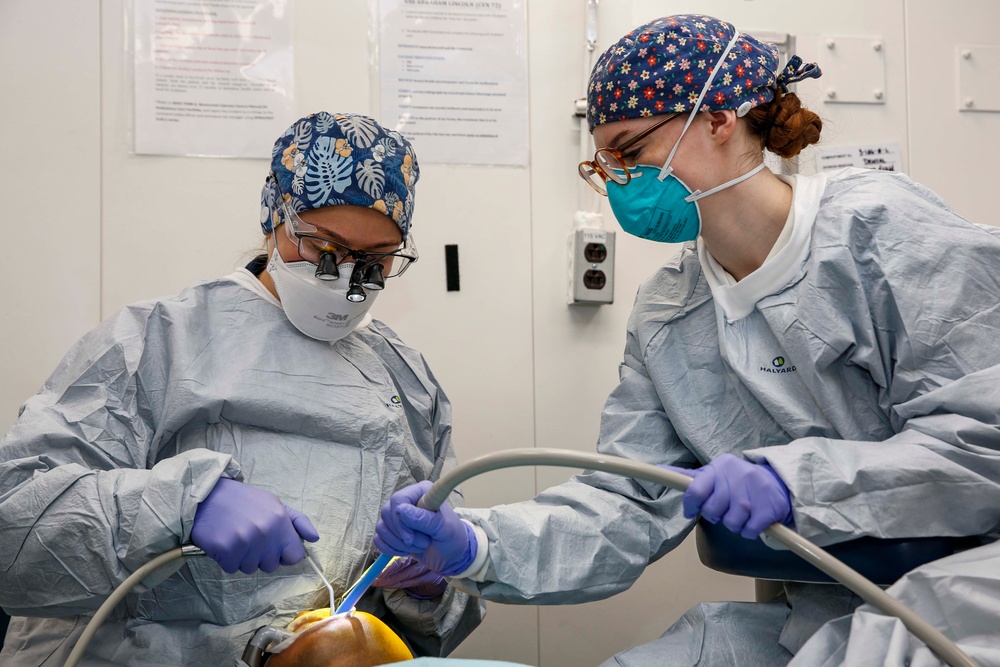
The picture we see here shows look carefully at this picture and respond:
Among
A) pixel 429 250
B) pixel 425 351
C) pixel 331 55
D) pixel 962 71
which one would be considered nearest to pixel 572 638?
pixel 425 351

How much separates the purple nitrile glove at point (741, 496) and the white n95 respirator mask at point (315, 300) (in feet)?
2.27

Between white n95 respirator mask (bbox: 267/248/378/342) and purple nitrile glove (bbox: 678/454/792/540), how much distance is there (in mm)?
693

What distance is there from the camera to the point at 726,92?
1523 mm

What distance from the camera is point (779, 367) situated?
150cm

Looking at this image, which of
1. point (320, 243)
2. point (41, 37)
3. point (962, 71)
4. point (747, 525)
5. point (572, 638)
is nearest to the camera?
point (747, 525)

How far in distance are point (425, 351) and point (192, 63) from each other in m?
0.82

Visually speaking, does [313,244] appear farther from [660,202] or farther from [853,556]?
[853,556]

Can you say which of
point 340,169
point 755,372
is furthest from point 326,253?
point 755,372

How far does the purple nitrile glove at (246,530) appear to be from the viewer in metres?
1.30

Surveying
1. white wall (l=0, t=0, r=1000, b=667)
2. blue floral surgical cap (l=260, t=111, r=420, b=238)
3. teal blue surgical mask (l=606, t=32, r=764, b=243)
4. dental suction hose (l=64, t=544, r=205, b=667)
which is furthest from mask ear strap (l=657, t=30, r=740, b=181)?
dental suction hose (l=64, t=544, r=205, b=667)

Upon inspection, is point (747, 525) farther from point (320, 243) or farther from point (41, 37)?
point (41, 37)

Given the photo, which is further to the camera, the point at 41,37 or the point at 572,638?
the point at 572,638

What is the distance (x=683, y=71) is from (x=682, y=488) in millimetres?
703

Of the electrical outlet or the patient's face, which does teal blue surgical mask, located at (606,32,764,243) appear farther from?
the patient's face
